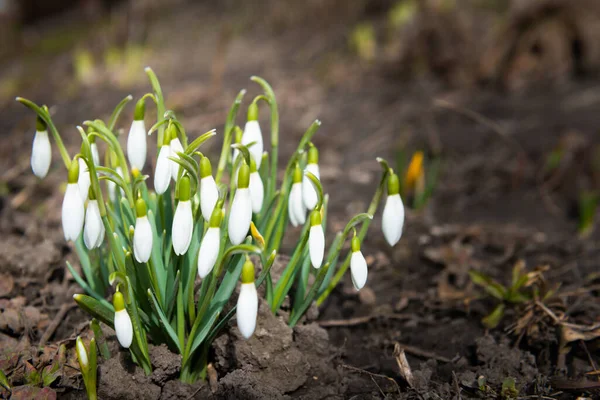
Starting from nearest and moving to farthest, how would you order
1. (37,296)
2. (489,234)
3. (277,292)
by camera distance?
(277,292), (37,296), (489,234)

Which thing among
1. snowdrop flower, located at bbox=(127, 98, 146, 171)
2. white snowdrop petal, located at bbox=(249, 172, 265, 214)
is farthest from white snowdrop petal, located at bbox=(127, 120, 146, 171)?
white snowdrop petal, located at bbox=(249, 172, 265, 214)

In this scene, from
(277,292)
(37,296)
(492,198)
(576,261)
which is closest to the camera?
(277,292)

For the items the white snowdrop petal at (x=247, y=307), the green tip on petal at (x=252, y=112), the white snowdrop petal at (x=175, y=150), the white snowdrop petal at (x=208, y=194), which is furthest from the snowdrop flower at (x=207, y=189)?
the green tip on petal at (x=252, y=112)

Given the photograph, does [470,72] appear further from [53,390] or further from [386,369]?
[53,390]

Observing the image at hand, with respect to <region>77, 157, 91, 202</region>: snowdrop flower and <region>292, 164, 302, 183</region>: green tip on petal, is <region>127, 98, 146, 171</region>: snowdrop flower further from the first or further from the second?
<region>292, 164, 302, 183</region>: green tip on petal

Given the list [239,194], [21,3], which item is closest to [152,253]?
[239,194]

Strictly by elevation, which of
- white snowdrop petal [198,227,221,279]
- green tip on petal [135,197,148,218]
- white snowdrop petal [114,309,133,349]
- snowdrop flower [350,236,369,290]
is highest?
green tip on petal [135,197,148,218]

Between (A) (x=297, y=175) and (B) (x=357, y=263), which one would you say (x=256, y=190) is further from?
(B) (x=357, y=263)
